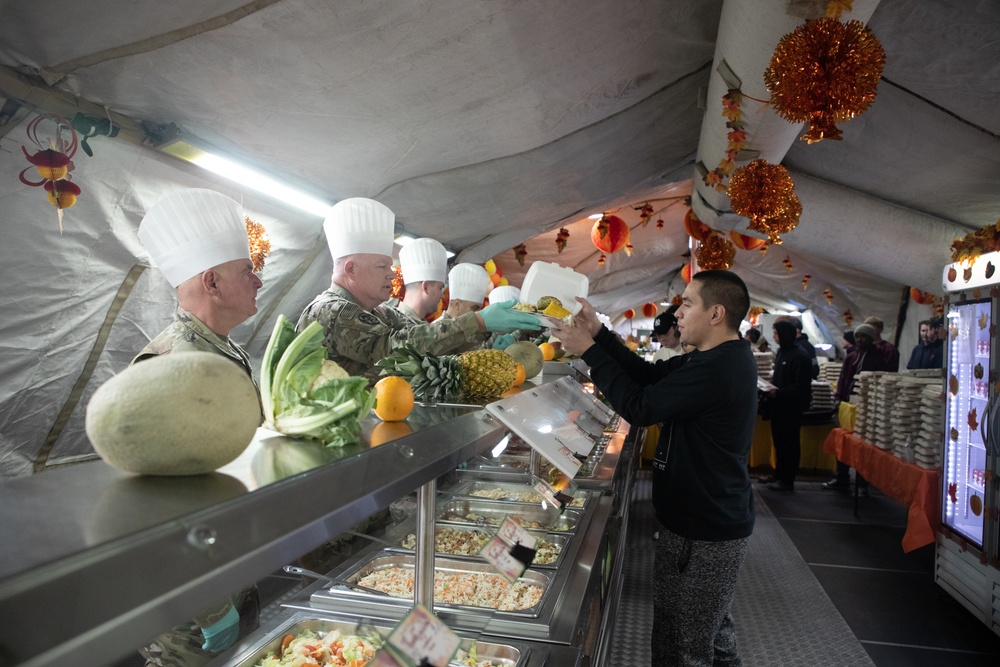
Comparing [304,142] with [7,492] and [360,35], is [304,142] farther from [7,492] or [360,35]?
[7,492]

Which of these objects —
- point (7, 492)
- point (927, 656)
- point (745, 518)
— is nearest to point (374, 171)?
point (745, 518)

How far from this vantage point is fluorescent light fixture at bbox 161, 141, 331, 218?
3.13 metres

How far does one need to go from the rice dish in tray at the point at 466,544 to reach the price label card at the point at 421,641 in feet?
3.70

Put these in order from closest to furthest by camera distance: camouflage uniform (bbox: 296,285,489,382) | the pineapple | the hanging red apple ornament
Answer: the pineapple
camouflage uniform (bbox: 296,285,489,382)
the hanging red apple ornament

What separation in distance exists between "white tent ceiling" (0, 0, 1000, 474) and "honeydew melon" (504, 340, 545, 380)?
1.48 meters

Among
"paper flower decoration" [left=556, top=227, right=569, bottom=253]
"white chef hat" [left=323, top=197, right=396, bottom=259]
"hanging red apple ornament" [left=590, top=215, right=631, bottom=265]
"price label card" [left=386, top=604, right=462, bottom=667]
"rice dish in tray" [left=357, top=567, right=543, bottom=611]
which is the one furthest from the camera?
"paper flower decoration" [left=556, top=227, right=569, bottom=253]

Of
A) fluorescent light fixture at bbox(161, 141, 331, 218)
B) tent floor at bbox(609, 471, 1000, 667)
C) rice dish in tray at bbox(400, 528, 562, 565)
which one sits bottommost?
tent floor at bbox(609, 471, 1000, 667)

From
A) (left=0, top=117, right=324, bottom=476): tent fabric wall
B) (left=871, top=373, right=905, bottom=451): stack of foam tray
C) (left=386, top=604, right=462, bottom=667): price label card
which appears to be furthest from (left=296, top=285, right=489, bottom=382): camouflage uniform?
(left=871, top=373, right=905, bottom=451): stack of foam tray

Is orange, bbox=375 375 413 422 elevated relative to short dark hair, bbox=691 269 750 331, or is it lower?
lower

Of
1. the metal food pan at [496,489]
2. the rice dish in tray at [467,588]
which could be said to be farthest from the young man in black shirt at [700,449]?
the rice dish in tray at [467,588]

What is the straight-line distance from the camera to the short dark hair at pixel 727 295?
2809mm

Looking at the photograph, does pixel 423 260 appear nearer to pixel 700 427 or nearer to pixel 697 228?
pixel 700 427

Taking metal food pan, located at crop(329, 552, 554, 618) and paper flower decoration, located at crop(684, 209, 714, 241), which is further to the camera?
paper flower decoration, located at crop(684, 209, 714, 241)

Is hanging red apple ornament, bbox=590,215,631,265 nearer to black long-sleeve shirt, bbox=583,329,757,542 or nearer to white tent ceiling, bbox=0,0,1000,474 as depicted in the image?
white tent ceiling, bbox=0,0,1000,474
